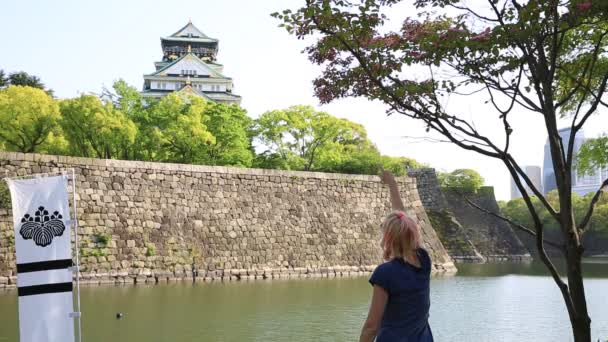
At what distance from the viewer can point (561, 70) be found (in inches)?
251

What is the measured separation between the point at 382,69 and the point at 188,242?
13145mm

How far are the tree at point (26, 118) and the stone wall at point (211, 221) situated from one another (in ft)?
22.4

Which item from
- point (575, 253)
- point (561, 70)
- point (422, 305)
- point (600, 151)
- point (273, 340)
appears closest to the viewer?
point (422, 305)

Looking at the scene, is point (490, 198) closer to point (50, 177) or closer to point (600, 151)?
point (600, 151)

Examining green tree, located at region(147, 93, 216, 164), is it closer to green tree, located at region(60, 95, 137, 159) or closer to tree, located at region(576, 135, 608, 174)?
green tree, located at region(60, 95, 137, 159)

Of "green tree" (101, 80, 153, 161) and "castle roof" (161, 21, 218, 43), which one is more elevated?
"castle roof" (161, 21, 218, 43)

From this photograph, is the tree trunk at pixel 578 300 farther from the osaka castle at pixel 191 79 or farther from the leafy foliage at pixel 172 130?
the osaka castle at pixel 191 79

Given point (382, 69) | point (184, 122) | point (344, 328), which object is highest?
point (184, 122)

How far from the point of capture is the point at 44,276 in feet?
17.7

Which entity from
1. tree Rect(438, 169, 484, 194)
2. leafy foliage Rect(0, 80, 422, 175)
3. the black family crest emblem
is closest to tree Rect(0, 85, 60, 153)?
leafy foliage Rect(0, 80, 422, 175)

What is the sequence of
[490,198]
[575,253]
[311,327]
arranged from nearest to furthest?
1. [575,253]
2. [311,327]
3. [490,198]

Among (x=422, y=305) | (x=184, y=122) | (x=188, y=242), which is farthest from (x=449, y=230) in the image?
(x=422, y=305)

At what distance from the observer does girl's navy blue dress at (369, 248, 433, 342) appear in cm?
283

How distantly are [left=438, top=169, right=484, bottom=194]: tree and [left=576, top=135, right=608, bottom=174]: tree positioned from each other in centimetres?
3273
